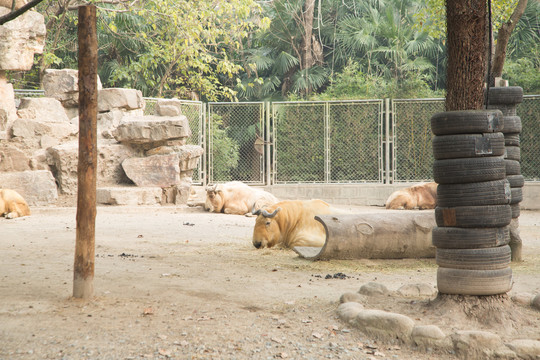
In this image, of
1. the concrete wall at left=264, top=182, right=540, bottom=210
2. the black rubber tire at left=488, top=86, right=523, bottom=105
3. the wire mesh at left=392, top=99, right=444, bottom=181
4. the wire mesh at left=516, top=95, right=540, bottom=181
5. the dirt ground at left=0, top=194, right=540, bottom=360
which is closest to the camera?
the dirt ground at left=0, top=194, right=540, bottom=360

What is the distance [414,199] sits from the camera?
14.2 meters

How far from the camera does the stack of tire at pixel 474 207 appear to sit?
12.5 feet

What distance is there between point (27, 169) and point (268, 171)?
22.3 ft

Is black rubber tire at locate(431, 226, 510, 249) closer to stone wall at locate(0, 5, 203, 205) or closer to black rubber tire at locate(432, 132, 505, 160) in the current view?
black rubber tire at locate(432, 132, 505, 160)

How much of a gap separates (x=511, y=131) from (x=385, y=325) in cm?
367

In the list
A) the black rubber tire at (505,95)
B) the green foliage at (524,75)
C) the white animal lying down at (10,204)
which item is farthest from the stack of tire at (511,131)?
the green foliage at (524,75)

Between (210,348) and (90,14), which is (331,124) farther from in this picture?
(210,348)

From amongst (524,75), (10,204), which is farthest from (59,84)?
(524,75)

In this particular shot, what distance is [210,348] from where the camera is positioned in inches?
136

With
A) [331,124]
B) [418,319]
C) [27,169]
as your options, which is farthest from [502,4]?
[27,169]

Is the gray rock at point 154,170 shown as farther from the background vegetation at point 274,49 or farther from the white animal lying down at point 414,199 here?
the white animal lying down at point 414,199

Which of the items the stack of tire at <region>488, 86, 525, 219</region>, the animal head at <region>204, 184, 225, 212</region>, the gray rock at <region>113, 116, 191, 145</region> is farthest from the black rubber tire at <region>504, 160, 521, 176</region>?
Result: the gray rock at <region>113, 116, 191, 145</region>

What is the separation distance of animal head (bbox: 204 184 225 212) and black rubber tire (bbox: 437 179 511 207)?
974 cm

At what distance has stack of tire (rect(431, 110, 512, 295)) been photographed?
3824 millimetres
